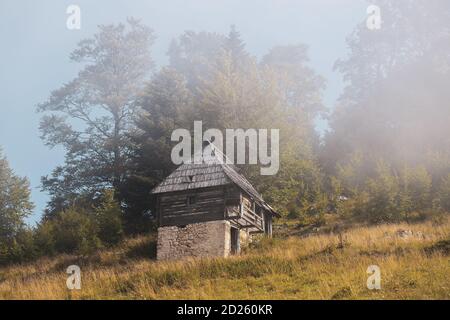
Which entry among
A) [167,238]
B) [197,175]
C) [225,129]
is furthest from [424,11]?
[167,238]

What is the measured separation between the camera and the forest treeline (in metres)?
32.9

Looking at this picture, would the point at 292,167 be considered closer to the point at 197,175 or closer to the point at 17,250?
the point at 197,175

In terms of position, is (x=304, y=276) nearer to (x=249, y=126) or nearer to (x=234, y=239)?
(x=234, y=239)

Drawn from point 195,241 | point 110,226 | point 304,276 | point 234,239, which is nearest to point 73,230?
point 110,226

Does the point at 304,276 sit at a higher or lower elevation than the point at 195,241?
lower

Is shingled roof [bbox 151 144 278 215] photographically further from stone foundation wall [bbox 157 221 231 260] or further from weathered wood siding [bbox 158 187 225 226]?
stone foundation wall [bbox 157 221 231 260]

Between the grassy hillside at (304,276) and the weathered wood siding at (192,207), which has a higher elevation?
the weathered wood siding at (192,207)

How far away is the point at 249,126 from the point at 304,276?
57.5ft

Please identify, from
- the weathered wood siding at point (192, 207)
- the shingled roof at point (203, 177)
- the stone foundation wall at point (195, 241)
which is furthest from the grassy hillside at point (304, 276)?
the shingled roof at point (203, 177)

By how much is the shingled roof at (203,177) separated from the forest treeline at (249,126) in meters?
4.56

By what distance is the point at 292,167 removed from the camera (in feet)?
112

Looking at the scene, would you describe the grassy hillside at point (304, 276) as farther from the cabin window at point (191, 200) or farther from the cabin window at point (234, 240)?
the cabin window at point (191, 200)

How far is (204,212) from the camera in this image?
27.8 m

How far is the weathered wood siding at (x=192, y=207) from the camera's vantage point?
27609mm
